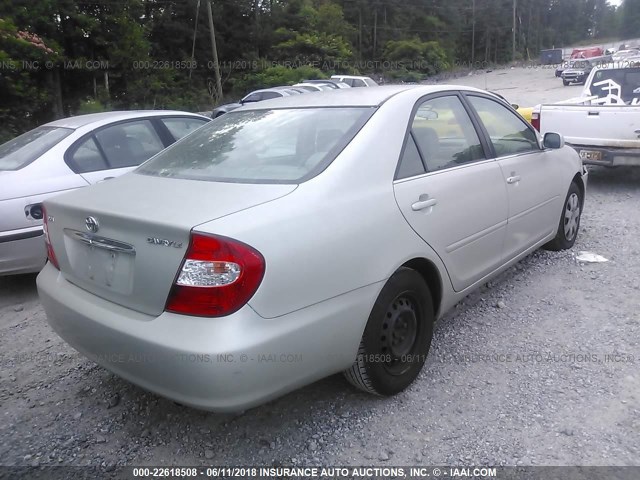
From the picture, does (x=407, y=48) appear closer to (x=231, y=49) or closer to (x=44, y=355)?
(x=231, y=49)

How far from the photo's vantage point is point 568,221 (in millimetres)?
4758

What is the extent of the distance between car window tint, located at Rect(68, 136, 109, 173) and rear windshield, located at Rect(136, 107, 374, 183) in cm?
177

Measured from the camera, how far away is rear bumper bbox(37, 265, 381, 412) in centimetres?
197

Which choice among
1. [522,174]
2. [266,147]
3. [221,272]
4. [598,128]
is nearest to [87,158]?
[266,147]

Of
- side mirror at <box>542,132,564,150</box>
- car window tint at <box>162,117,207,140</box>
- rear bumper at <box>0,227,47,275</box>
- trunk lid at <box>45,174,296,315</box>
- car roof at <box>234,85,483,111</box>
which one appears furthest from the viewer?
car window tint at <box>162,117,207,140</box>

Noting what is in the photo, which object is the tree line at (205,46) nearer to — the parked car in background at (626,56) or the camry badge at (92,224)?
the parked car in background at (626,56)

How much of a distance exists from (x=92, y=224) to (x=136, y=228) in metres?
0.31

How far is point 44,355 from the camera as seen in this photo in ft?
11.1

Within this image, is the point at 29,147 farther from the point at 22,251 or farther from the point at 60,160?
the point at 22,251

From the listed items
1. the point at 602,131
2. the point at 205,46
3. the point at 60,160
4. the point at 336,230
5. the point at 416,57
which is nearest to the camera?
the point at 336,230

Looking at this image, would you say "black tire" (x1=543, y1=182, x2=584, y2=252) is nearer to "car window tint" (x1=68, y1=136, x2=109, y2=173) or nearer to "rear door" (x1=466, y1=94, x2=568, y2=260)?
"rear door" (x1=466, y1=94, x2=568, y2=260)

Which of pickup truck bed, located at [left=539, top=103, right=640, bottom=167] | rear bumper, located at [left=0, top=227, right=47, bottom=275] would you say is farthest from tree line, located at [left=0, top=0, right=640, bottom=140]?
pickup truck bed, located at [left=539, top=103, right=640, bottom=167]

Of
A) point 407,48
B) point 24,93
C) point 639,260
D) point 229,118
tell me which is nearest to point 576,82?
point 407,48

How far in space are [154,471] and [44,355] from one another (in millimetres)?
1523
